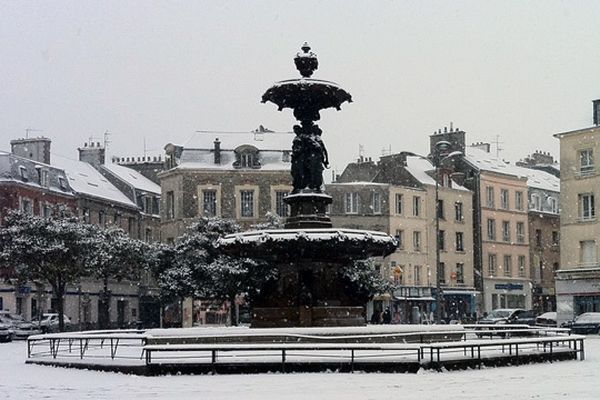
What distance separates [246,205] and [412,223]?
1238cm

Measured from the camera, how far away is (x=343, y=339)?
78.4 ft

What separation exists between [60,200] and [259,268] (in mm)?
19321

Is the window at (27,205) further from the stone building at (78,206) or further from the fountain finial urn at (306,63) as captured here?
the fountain finial urn at (306,63)

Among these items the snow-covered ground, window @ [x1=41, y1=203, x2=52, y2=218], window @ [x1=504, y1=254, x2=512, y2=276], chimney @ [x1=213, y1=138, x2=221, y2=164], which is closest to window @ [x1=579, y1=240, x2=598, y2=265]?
window @ [x1=504, y1=254, x2=512, y2=276]

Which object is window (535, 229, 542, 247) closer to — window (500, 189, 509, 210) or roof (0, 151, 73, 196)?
window (500, 189, 509, 210)

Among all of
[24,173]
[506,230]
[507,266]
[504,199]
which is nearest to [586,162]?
[504,199]

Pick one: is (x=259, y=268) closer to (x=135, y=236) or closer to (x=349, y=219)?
(x=349, y=219)

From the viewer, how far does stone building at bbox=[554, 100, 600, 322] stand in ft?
196

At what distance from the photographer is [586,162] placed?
61.1m

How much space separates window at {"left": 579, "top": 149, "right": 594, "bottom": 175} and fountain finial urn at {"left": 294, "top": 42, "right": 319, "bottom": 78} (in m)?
36.0

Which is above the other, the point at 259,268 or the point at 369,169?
the point at 369,169

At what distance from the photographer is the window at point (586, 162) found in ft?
199

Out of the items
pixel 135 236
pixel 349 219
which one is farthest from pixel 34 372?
pixel 135 236

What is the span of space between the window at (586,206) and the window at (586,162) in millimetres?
1333
